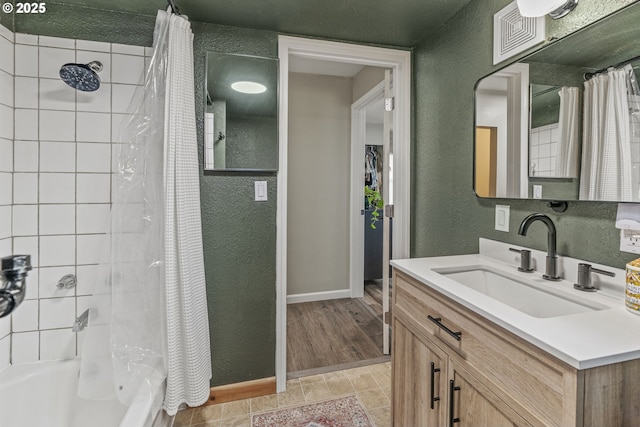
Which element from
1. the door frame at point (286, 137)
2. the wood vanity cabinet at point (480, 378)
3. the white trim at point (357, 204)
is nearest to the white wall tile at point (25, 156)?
the door frame at point (286, 137)

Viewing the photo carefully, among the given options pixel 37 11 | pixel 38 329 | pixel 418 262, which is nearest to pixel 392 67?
pixel 418 262

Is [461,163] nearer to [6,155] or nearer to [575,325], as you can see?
[575,325]

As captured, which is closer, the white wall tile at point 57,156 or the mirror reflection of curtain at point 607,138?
the mirror reflection of curtain at point 607,138

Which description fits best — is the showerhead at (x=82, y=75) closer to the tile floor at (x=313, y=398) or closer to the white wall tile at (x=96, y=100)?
the white wall tile at (x=96, y=100)

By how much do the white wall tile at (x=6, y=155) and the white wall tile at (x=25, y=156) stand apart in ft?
0.06

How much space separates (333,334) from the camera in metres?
2.55

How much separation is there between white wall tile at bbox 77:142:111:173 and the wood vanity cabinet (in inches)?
61.5

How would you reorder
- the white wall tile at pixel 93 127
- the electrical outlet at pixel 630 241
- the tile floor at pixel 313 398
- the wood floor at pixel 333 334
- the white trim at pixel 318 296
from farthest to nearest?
the white trim at pixel 318 296
the wood floor at pixel 333 334
the tile floor at pixel 313 398
the white wall tile at pixel 93 127
the electrical outlet at pixel 630 241

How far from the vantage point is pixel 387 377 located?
1.97m

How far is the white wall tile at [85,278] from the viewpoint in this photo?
1.53 meters

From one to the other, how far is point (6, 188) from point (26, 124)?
0.32 m

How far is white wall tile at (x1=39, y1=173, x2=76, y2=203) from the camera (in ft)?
4.83

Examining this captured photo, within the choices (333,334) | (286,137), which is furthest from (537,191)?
(333,334)

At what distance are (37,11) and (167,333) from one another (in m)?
1.68
